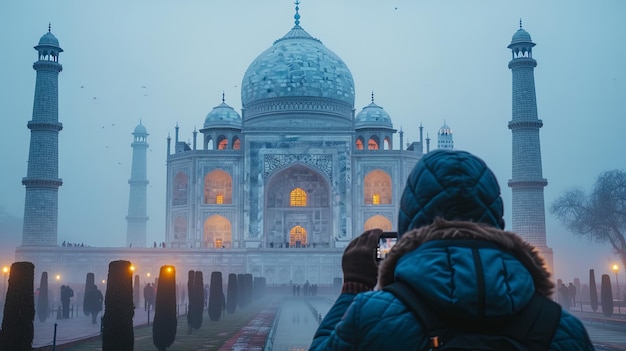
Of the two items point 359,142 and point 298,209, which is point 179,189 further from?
point 359,142

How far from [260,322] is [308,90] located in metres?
21.6

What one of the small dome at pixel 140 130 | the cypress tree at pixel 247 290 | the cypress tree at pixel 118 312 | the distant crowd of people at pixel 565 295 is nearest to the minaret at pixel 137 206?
the small dome at pixel 140 130

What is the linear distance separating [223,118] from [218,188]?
458cm

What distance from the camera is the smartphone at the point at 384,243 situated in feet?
6.30

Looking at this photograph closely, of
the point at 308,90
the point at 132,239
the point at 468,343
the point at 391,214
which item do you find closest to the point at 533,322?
the point at 468,343

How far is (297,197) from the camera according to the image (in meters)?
35.2

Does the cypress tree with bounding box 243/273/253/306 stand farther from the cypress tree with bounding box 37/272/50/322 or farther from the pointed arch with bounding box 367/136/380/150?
the pointed arch with bounding box 367/136/380/150

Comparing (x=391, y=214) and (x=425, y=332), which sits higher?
(x=391, y=214)

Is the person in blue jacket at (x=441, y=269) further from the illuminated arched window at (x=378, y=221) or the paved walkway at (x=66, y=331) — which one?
the illuminated arched window at (x=378, y=221)

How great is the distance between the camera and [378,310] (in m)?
1.55

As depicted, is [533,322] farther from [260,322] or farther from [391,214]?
[391,214]

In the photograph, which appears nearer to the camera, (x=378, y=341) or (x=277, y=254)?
(x=378, y=341)

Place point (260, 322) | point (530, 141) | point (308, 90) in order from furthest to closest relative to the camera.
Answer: point (308, 90) → point (530, 141) → point (260, 322)

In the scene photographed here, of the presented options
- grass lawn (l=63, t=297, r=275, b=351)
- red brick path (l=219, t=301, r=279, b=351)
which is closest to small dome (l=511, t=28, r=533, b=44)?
grass lawn (l=63, t=297, r=275, b=351)
